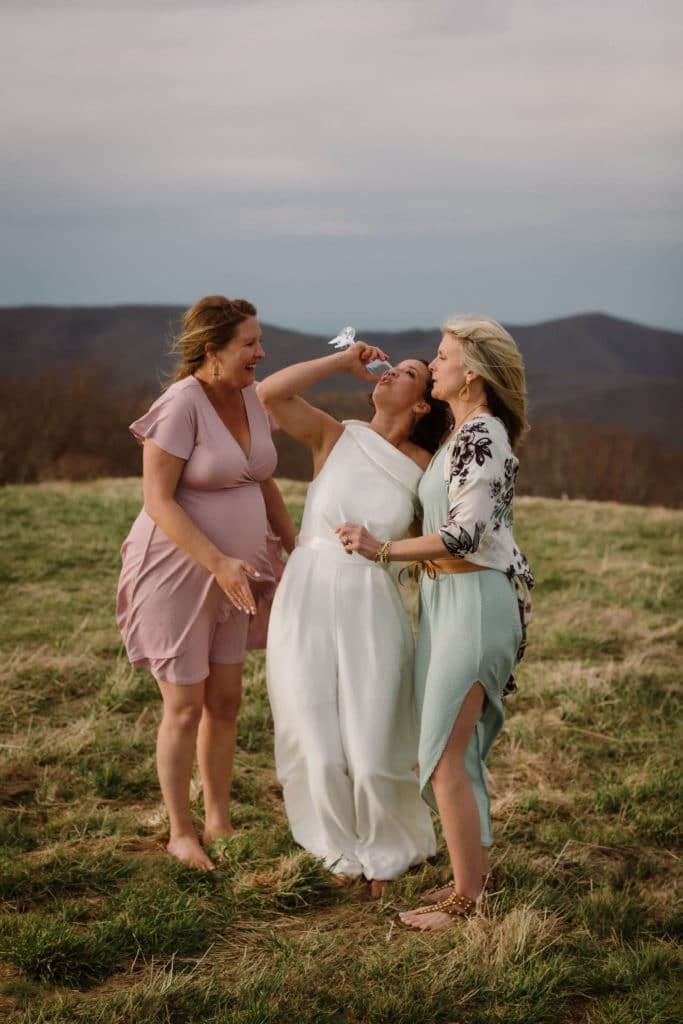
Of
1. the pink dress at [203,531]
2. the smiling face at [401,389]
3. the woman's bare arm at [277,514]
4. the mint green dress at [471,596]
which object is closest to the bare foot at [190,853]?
the pink dress at [203,531]

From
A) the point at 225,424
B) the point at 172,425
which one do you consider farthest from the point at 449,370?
the point at 172,425

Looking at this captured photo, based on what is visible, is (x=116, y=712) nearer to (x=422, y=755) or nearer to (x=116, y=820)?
(x=116, y=820)

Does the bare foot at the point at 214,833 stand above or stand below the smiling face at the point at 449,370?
below

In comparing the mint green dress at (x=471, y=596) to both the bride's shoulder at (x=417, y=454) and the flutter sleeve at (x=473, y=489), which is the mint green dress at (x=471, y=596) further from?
the bride's shoulder at (x=417, y=454)

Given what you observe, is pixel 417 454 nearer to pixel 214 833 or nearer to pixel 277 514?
pixel 277 514

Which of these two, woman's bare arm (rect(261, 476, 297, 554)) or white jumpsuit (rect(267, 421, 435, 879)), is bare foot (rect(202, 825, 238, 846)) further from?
woman's bare arm (rect(261, 476, 297, 554))

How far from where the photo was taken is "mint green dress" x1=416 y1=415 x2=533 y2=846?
372cm

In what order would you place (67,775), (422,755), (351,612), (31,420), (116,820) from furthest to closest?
(31,420), (67,775), (116,820), (351,612), (422,755)

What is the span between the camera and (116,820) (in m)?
4.83

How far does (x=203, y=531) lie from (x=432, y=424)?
1082 mm

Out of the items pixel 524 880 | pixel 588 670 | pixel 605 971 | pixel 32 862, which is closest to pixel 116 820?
pixel 32 862

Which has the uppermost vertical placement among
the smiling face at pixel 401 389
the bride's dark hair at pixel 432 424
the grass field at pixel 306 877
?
the smiling face at pixel 401 389

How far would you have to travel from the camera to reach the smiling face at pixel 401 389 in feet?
14.2

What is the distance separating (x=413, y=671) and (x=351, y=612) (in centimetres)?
38
